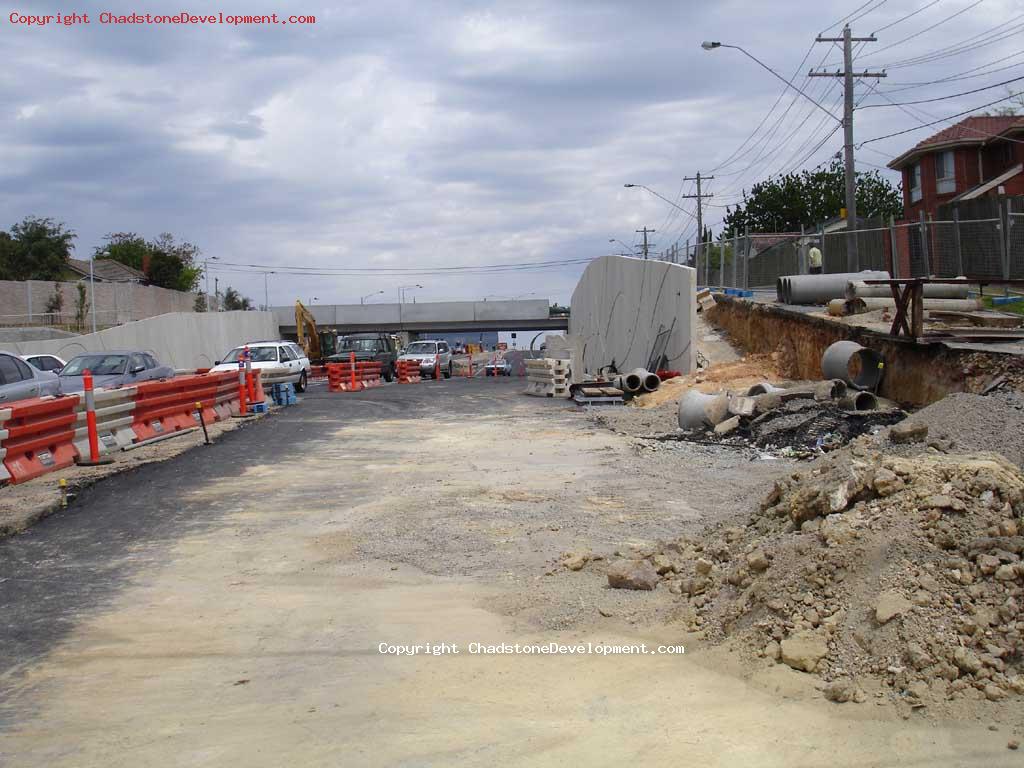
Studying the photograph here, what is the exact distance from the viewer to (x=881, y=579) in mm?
5246

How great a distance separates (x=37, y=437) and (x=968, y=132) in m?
Answer: 46.2

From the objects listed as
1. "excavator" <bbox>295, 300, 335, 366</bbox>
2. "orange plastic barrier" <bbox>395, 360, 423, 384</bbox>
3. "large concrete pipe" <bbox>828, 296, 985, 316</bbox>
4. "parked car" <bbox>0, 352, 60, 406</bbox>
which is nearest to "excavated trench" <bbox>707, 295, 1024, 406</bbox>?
"large concrete pipe" <bbox>828, 296, 985, 316</bbox>

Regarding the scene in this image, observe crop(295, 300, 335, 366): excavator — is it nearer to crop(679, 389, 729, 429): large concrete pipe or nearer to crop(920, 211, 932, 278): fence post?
crop(920, 211, 932, 278): fence post

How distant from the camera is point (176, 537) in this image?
8562mm

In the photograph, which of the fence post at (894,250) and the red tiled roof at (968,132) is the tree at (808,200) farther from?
the fence post at (894,250)

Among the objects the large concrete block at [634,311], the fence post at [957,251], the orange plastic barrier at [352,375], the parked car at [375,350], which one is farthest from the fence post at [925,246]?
the parked car at [375,350]

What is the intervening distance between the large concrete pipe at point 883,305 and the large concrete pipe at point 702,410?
703 cm

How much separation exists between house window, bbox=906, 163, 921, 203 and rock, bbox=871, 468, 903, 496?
159 ft

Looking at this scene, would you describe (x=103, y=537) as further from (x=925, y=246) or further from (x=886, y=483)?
(x=925, y=246)

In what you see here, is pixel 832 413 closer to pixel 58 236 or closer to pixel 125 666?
pixel 125 666

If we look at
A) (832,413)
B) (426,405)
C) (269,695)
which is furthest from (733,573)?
(426,405)

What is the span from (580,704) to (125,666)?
252 centimetres

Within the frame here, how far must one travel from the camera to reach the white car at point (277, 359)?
29312 mm

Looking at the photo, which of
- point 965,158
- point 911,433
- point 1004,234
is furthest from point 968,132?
point 911,433
